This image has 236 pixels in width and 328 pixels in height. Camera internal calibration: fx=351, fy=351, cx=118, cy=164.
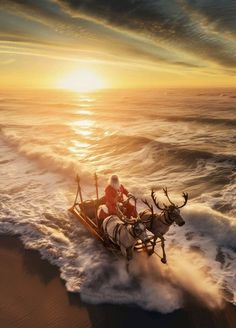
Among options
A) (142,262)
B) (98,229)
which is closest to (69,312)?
(142,262)

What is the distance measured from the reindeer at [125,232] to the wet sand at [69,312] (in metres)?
1.64

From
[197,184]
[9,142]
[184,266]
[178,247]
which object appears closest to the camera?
[184,266]

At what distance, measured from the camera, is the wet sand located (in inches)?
365

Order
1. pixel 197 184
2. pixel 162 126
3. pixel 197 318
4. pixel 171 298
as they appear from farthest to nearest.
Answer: pixel 162 126 < pixel 197 184 < pixel 171 298 < pixel 197 318

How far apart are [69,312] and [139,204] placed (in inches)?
353

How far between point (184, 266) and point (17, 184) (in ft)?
41.2

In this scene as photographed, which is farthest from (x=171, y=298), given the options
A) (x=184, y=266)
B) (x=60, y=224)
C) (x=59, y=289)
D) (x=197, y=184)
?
(x=197, y=184)

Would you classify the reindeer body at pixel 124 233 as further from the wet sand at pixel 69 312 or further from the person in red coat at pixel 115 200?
the wet sand at pixel 69 312

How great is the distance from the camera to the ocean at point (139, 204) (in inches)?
423

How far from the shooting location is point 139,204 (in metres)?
18.0

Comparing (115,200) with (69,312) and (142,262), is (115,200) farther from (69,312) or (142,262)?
(69,312)

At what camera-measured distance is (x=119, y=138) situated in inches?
1437

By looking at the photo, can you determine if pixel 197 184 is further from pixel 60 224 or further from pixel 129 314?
pixel 129 314

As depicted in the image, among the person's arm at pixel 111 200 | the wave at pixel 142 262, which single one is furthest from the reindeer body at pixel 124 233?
the wave at pixel 142 262
